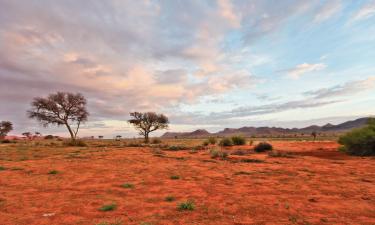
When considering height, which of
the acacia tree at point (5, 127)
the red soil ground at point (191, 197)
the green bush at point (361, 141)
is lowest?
the red soil ground at point (191, 197)

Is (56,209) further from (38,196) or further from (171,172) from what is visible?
Result: (171,172)

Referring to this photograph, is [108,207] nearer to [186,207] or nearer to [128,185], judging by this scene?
[186,207]

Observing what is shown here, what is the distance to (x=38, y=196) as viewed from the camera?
8.93 meters

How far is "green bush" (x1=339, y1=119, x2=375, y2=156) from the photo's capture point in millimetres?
22422

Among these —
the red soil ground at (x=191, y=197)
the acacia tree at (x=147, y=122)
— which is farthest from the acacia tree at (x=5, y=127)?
the red soil ground at (x=191, y=197)

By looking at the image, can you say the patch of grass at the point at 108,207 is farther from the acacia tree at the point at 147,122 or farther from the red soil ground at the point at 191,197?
the acacia tree at the point at 147,122

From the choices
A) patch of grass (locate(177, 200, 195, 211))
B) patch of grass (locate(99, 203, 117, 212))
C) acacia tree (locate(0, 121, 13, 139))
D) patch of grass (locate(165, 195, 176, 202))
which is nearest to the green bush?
patch of grass (locate(165, 195, 176, 202))

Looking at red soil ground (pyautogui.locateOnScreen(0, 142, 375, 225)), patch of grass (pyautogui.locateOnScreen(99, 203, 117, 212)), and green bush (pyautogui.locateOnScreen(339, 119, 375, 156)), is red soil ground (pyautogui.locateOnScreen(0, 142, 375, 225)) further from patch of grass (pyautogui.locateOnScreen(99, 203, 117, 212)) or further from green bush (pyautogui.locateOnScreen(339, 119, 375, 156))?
green bush (pyautogui.locateOnScreen(339, 119, 375, 156))

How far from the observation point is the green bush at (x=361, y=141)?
2242 centimetres

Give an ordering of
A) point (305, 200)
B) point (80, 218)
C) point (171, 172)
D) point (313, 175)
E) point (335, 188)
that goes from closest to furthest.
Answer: point (80, 218)
point (305, 200)
point (335, 188)
point (313, 175)
point (171, 172)

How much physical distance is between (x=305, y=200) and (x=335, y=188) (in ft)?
8.83

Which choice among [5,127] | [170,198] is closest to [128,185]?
[170,198]

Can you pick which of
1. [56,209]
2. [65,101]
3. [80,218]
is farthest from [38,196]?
[65,101]

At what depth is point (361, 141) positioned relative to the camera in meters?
22.9
